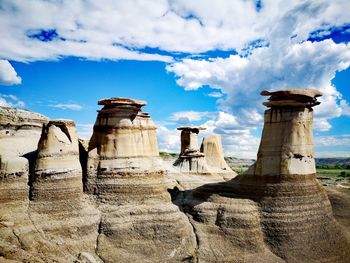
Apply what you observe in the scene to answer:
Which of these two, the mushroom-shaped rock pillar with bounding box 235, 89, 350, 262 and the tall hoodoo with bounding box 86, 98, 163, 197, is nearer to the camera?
the mushroom-shaped rock pillar with bounding box 235, 89, 350, 262

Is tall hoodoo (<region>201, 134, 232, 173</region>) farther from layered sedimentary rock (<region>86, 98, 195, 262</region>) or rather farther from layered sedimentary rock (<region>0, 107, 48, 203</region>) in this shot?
layered sedimentary rock (<region>0, 107, 48, 203</region>)

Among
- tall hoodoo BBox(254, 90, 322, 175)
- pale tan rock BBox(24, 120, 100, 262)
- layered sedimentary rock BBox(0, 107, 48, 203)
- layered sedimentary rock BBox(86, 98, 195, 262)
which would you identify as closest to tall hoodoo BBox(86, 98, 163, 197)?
layered sedimentary rock BBox(86, 98, 195, 262)

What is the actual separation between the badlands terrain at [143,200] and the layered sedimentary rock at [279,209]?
7cm

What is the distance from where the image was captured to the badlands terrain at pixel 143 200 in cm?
2220

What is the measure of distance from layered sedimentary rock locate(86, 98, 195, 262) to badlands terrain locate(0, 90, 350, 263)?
0.07 meters

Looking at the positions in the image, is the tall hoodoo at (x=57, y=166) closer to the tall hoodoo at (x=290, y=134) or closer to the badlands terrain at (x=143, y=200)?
the badlands terrain at (x=143, y=200)

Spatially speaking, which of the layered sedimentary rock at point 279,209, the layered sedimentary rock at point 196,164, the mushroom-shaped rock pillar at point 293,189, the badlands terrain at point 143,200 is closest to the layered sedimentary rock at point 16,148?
the badlands terrain at point 143,200

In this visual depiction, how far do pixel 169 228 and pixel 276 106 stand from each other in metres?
11.4

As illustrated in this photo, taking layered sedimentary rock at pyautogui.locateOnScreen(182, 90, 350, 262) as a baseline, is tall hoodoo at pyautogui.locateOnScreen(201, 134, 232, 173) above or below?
above

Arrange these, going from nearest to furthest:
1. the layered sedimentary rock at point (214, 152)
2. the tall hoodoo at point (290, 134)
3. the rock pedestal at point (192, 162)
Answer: the tall hoodoo at point (290, 134) → the rock pedestal at point (192, 162) → the layered sedimentary rock at point (214, 152)

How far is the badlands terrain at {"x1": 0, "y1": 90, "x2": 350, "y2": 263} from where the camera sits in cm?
2220

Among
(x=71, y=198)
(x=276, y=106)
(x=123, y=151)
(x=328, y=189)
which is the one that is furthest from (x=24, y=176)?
(x=328, y=189)

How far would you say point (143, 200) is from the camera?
82.8 feet

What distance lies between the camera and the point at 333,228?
24.9m
